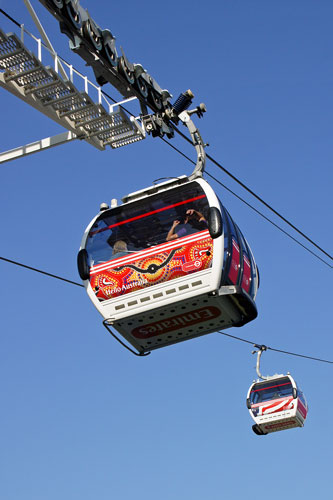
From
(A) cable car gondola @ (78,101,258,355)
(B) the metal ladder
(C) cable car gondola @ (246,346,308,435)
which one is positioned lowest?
(C) cable car gondola @ (246,346,308,435)

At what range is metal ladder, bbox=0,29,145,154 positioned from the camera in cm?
924

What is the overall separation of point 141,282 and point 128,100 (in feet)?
6.89

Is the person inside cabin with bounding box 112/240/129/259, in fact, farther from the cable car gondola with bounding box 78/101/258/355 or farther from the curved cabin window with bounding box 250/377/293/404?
the curved cabin window with bounding box 250/377/293/404

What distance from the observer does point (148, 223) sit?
10867 mm

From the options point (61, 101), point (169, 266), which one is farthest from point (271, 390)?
point (61, 101)

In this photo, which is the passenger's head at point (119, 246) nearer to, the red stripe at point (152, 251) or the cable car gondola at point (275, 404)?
the red stripe at point (152, 251)

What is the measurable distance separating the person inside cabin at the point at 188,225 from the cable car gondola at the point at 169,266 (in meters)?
0.01

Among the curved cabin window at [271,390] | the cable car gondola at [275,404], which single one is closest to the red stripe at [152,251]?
the cable car gondola at [275,404]

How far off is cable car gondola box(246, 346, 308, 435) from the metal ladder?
12613mm

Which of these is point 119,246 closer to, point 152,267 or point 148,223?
point 148,223

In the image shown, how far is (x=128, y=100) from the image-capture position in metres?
10.7

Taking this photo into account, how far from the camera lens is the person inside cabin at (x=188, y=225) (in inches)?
412

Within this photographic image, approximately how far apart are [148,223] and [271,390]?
44.2ft

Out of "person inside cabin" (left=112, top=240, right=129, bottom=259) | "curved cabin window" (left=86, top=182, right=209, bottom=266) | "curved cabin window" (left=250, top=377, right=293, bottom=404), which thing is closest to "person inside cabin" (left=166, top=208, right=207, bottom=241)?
"curved cabin window" (left=86, top=182, right=209, bottom=266)
